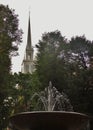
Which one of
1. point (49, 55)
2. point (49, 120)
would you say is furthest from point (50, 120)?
point (49, 55)

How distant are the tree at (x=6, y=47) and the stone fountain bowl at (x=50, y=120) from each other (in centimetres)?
1443

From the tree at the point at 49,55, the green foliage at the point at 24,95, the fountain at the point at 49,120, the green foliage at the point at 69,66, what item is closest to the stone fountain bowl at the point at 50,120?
the fountain at the point at 49,120

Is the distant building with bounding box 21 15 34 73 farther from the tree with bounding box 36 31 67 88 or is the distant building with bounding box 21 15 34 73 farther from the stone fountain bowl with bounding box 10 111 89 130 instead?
the stone fountain bowl with bounding box 10 111 89 130

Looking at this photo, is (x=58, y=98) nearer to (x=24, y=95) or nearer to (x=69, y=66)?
(x=69, y=66)

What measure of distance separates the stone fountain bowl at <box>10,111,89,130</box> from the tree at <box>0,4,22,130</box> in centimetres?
1443

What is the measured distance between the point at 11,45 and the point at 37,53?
1397 cm

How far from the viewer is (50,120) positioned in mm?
15500

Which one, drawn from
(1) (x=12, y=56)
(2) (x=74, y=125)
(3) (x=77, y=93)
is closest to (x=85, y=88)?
(3) (x=77, y=93)

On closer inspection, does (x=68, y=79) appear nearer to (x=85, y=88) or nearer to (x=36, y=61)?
(x=85, y=88)

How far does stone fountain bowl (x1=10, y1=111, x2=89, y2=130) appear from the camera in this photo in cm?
1538

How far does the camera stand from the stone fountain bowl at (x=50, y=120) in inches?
605

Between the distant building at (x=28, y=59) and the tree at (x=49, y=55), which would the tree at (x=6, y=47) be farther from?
the distant building at (x=28, y=59)

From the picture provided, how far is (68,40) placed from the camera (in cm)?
4797

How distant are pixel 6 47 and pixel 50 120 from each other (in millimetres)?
16442
